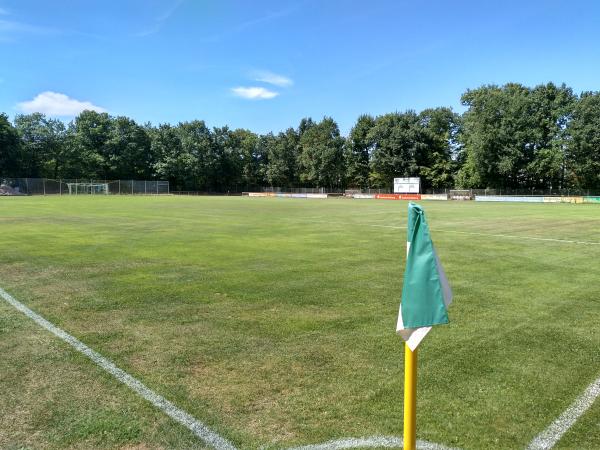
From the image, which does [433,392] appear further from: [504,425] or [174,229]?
[174,229]

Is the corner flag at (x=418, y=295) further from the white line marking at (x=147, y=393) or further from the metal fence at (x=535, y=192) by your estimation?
the metal fence at (x=535, y=192)

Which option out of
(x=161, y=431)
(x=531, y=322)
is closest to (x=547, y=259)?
(x=531, y=322)

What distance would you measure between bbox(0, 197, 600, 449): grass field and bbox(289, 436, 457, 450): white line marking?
77mm

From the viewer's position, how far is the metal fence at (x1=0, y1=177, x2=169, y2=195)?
259 ft

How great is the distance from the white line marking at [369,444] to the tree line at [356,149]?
248ft

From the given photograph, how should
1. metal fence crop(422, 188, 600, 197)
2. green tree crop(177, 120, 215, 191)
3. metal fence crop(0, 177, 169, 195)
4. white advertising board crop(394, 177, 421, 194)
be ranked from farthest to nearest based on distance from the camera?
green tree crop(177, 120, 215, 191) → white advertising board crop(394, 177, 421, 194) → metal fence crop(0, 177, 169, 195) → metal fence crop(422, 188, 600, 197)

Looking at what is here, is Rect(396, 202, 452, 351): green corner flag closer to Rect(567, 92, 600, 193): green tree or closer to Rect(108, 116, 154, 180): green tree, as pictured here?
Rect(567, 92, 600, 193): green tree

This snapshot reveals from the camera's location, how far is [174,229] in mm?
18953

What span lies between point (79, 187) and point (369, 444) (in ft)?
298

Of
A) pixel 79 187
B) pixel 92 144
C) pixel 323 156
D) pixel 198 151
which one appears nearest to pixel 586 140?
pixel 323 156

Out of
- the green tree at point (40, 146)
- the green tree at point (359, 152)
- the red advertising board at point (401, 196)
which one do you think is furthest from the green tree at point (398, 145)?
the green tree at point (40, 146)

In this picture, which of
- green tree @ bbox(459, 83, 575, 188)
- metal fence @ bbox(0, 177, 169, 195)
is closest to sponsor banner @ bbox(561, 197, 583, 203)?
green tree @ bbox(459, 83, 575, 188)

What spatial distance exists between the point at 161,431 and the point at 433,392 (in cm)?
243

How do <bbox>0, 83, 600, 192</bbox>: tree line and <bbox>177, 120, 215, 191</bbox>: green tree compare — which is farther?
<bbox>177, 120, 215, 191</bbox>: green tree
